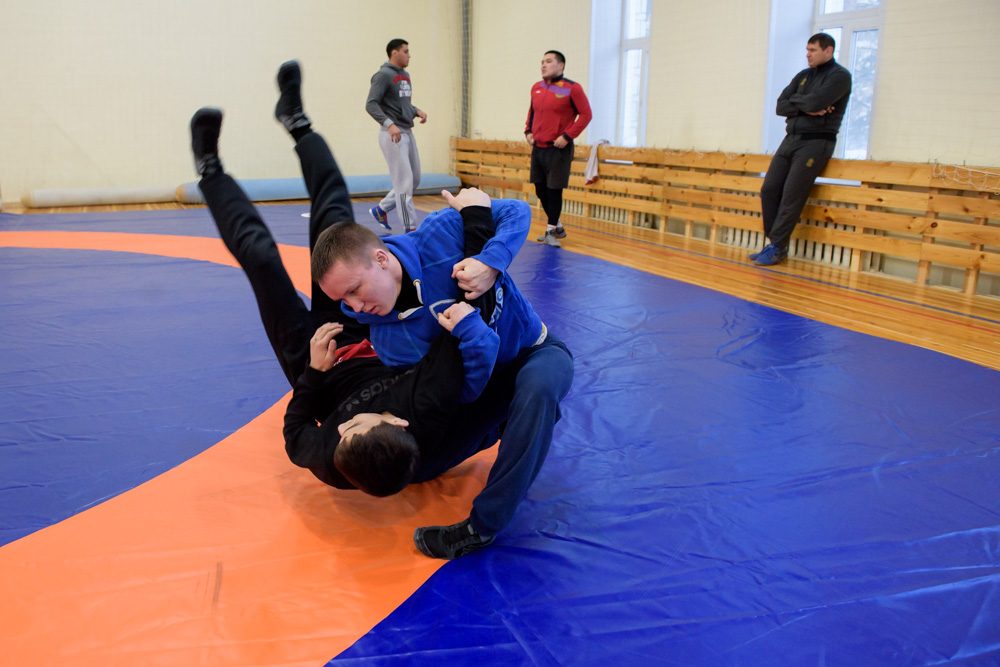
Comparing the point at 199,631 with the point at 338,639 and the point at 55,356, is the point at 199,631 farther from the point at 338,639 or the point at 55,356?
the point at 55,356

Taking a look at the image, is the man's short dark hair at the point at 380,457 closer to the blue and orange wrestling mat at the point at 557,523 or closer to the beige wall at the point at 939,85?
the blue and orange wrestling mat at the point at 557,523

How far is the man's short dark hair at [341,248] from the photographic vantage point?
1.67m

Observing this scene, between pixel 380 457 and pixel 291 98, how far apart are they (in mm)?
1409

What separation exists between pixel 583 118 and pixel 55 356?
4604 millimetres

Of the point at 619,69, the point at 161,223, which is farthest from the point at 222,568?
the point at 619,69

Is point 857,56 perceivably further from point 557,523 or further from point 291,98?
point 557,523

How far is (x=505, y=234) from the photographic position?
1878mm

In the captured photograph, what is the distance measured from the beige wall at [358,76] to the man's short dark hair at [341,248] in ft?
14.6

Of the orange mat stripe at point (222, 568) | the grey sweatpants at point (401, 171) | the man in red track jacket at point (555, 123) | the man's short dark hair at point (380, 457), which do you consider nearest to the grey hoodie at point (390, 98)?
the grey sweatpants at point (401, 171)

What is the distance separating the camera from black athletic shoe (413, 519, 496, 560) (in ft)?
5.82

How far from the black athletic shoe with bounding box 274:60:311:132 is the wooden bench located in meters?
4.14

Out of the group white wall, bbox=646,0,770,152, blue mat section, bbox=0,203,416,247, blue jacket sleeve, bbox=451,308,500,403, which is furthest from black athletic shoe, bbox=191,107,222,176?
white wall, bbox=646,0,770,152

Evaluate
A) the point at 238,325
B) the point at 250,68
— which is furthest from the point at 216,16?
the point at 238,325

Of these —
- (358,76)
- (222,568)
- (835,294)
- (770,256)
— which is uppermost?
(358,76)
